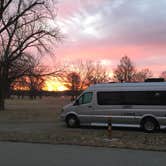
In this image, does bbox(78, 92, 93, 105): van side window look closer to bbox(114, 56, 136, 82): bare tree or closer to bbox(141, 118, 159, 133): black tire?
bbox(141, 118, 159, 133): black tire

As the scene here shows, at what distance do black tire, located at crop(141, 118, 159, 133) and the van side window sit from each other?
372cm

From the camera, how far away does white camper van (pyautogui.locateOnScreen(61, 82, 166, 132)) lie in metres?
20.9

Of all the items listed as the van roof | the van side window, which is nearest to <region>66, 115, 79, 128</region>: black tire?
the van side window

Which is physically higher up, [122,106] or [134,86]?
[134,86]

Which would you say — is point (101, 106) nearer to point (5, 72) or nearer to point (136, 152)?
point (136, 152)

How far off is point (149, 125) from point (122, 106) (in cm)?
188

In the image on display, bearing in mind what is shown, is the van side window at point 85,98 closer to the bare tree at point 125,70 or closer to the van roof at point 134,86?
the van roof at point 134,86

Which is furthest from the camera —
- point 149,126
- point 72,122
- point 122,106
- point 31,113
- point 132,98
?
point 31,113

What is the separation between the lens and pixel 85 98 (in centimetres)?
2339

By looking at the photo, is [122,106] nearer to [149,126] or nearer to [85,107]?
[149,126]

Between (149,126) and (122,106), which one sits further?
(122,106)

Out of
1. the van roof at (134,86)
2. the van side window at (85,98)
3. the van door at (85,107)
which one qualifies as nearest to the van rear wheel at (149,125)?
the van roof at (134,86)

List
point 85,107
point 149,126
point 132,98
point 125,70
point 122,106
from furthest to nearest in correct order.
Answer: point 125,70, point 85,107, point 122,106, point 132,98, point 149,126

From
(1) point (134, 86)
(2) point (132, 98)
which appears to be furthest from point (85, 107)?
(1) point (134, 86)
